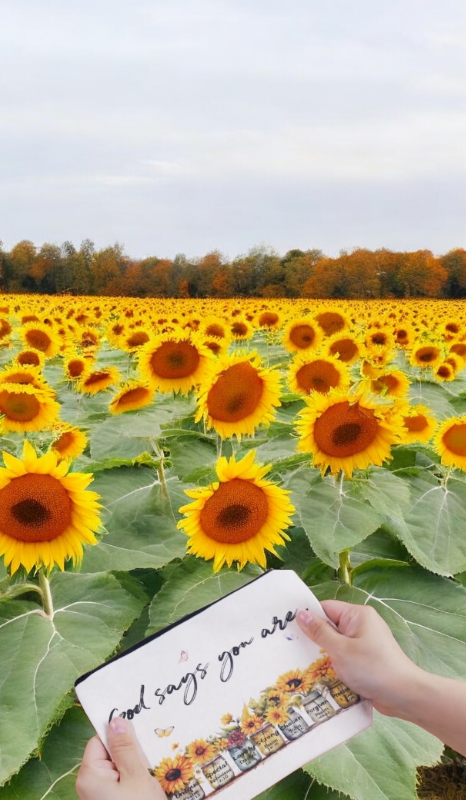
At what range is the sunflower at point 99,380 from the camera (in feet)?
12.6

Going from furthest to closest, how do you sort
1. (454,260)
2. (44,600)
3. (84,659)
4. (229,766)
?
(454,260), (44,600), (84,659), (229,766)

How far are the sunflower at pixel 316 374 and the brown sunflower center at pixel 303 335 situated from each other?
178 centimetres

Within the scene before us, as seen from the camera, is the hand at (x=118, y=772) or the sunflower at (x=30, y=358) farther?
the sunflower at (x=30, y=358)

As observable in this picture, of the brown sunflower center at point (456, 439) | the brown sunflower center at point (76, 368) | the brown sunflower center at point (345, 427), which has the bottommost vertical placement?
the brown sunflower center at point (456, 439)

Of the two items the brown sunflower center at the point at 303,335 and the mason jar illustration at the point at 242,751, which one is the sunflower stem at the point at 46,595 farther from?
the brown sunflower center at the point at 303,335

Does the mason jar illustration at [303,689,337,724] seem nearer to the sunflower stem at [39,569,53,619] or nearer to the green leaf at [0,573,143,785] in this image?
the green leaf at [0,573,143,785]

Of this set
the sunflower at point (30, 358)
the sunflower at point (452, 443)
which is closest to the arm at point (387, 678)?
the sunflower at point (452, 443)

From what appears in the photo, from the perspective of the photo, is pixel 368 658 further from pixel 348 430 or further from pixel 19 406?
pixel 19 406

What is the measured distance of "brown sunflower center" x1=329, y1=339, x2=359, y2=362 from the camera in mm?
4086

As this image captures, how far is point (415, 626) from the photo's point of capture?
7.48 ft

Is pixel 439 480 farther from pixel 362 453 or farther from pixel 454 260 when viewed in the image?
pixel 454 260

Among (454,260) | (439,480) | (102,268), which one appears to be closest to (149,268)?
(102,268)

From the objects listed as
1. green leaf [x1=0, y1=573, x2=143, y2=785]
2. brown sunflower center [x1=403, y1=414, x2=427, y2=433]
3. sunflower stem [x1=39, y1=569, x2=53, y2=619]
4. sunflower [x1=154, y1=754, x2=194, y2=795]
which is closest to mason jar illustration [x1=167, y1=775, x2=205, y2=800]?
sunflower [x1=154, y1=754, x2=194, y2=795]

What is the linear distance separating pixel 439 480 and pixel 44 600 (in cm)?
161
